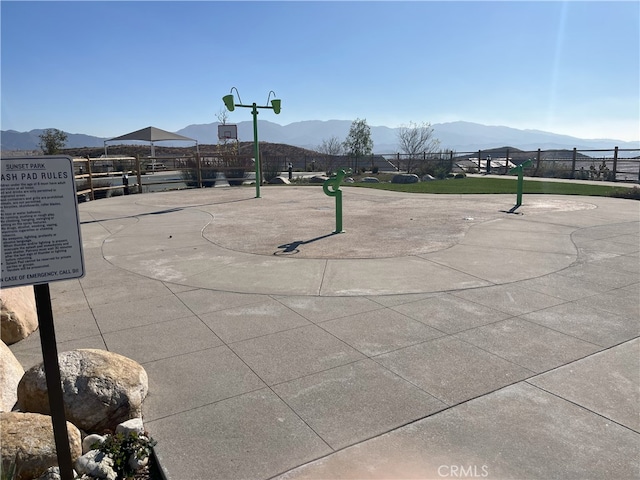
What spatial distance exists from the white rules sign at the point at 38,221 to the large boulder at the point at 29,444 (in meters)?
1.00

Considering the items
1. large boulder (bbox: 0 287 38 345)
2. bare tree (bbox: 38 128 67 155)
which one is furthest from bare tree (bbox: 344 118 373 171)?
large boulder (bbox: 0 287 38 345)

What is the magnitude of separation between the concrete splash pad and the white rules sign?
377cm

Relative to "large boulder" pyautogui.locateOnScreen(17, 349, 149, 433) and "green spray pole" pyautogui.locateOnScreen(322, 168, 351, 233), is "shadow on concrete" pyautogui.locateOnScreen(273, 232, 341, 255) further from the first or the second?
"large boulder" pyautogui.locateOnScreen(17, 349, 149, 433)

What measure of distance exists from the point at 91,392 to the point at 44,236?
1.34 metres

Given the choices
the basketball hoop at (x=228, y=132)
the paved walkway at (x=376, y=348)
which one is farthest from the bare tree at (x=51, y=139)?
the paved walkway at (x=376, y=348)

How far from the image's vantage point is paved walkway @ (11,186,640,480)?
118 inches

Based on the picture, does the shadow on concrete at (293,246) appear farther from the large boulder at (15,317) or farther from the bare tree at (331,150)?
the bare tree at (331,150)

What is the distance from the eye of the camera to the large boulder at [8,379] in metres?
3.52

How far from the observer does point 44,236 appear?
8.38 ft

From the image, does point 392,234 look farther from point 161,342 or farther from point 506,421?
point 506,421

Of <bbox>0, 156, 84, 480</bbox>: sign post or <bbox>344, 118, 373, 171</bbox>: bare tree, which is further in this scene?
<bbox>344, 118, 373, 171</bbox>: bare tree

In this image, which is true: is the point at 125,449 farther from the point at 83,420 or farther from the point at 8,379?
the point at 8,379

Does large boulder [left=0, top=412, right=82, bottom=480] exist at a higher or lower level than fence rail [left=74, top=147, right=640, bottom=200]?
lower

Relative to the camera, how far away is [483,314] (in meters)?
5.37
